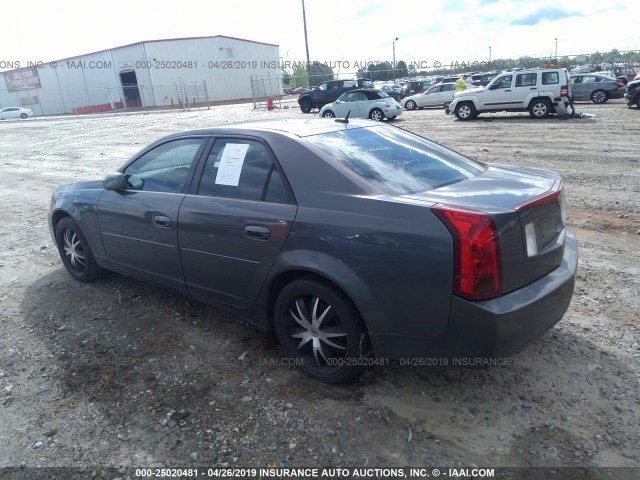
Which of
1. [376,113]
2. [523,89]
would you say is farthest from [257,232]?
[376,113]

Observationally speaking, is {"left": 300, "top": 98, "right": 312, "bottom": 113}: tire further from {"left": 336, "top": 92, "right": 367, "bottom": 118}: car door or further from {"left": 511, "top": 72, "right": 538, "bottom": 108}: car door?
{"left": 511, "top": 72, "right": 538, "bottom": 108}: car door

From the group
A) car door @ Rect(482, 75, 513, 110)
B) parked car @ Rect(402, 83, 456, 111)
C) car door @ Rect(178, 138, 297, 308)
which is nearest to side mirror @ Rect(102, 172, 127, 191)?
car door @ Rect(178, 138, 297, 308)

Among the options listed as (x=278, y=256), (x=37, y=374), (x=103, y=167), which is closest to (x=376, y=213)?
(x=278, y=256)

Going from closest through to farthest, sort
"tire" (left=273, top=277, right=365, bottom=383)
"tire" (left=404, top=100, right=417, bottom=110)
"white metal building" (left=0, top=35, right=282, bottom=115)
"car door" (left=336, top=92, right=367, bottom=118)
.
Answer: "tire" (left=273, top=277, right=365, bottom=383) < "car door" (left=336, top=92, right=367, bottom=118) < "tire" (left=404, top=100, right=417, bottom=110) < "white metal building" (left=0, top=35, right=282, bottom=115)

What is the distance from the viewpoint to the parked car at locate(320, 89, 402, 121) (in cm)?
2064

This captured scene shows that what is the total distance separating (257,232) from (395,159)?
3.50 ft

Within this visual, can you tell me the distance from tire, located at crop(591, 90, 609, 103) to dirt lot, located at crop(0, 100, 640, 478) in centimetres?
2138

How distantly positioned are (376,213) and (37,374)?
2704mm

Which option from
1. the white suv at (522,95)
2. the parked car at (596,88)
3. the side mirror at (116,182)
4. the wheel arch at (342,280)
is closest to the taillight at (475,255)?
the wheel arch at (342,280)

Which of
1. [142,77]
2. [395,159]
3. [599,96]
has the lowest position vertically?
[599,96]

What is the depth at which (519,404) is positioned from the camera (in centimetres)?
282

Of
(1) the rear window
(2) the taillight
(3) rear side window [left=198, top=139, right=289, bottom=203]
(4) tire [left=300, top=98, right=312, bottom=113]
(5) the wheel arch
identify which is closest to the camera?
(2) the taillight

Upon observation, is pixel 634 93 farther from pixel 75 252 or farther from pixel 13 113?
pixel 13 113

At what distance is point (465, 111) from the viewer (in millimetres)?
19141
